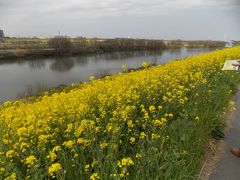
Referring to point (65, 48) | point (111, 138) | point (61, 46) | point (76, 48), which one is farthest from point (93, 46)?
point (111, 138)

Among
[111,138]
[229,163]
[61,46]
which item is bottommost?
[61,46]

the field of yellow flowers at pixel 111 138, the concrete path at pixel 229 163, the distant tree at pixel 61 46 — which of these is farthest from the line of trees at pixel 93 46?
the concrete path at pixel 229 163

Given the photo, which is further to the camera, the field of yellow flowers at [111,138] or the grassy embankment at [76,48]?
the grassy embankment at [76,48]

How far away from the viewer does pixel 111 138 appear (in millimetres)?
3463

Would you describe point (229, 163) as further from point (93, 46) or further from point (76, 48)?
point (93, 46)

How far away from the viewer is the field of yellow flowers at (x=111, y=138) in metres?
2.84

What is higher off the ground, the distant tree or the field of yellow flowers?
the field of yellow flowers

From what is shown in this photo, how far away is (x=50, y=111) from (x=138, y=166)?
7.48ft

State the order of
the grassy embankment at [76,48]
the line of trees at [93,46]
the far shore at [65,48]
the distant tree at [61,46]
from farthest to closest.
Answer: the line of trees at [93,46] < the distant tree at [61,46] < the far shore at [65,48] < the grassy embankment at [76,48]

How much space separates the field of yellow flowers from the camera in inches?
112

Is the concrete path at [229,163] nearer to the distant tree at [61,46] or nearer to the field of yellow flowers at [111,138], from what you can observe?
the field of yellow flowers at [111,138]

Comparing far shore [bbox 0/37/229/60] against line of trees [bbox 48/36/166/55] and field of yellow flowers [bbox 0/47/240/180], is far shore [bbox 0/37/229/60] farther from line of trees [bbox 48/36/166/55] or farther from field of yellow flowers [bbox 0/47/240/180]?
field of yellow flowers [bbox 0/47/240/180]

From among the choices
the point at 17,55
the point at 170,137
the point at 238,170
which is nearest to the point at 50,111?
the point at 170,137

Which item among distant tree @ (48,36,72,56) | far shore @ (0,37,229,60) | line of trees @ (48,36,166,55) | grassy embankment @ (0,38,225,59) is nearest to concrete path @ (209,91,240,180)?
far shore @ (0,37,229,60)
